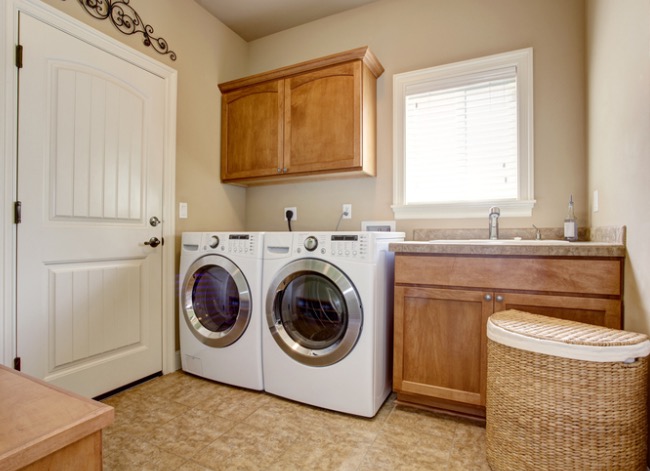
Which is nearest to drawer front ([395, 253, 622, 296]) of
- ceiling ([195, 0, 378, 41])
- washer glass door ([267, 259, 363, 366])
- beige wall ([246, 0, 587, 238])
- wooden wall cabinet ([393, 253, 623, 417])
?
wooden wall cabinet ([393, 253, 623, 417])

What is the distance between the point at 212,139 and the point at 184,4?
93cm

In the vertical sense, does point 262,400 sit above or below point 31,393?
below

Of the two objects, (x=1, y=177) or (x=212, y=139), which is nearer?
(x=1, y=177)

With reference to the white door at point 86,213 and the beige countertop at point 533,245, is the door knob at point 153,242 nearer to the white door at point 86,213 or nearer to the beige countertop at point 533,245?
the white door at point 86,213

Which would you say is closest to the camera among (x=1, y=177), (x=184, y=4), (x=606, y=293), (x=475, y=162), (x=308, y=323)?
(x=606, y=293)

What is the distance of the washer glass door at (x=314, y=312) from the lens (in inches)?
70.5

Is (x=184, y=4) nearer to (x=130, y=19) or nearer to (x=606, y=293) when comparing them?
(x=130, y=19)

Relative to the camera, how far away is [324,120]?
2410 mm

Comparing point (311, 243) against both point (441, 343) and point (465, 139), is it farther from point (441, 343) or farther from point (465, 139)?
point (465, 139)

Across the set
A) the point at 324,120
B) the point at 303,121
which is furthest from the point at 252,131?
the point at 324,120

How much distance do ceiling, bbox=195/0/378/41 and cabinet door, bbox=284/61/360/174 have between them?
2.04ft

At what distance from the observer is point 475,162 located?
2.34 metres

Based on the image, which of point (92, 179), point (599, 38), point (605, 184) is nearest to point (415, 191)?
point (605, 184)

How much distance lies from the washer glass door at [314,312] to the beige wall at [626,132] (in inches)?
43.5
